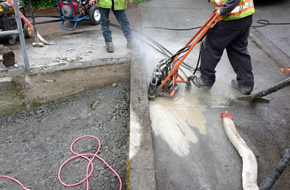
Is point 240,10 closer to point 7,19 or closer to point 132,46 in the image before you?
point 132,46

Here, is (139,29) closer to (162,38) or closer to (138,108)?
(162,38)

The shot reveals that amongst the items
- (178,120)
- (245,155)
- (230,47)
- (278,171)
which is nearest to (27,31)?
(178,120)

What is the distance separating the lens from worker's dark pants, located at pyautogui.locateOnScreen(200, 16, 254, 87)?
3141 millimetres

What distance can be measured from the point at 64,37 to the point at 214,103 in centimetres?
421

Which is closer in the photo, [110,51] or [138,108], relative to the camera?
[138,108]

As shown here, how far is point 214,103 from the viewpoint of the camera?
3527 millimetres

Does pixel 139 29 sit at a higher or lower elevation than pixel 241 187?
higher

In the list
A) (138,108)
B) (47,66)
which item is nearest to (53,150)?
(138,108)

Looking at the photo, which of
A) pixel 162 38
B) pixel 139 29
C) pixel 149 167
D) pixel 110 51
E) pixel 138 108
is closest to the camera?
pixel 149 167

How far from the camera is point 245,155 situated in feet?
8.59

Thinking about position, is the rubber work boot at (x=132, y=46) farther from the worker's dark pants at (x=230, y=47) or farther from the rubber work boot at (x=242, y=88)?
the rubber work boot at (x=242, y=88)

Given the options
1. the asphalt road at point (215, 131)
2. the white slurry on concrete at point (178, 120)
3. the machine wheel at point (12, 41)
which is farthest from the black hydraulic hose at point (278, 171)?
the machine wheel at point (12, 41)

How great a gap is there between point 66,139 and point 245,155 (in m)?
2.41

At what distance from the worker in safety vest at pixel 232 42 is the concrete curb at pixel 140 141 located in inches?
37.0
